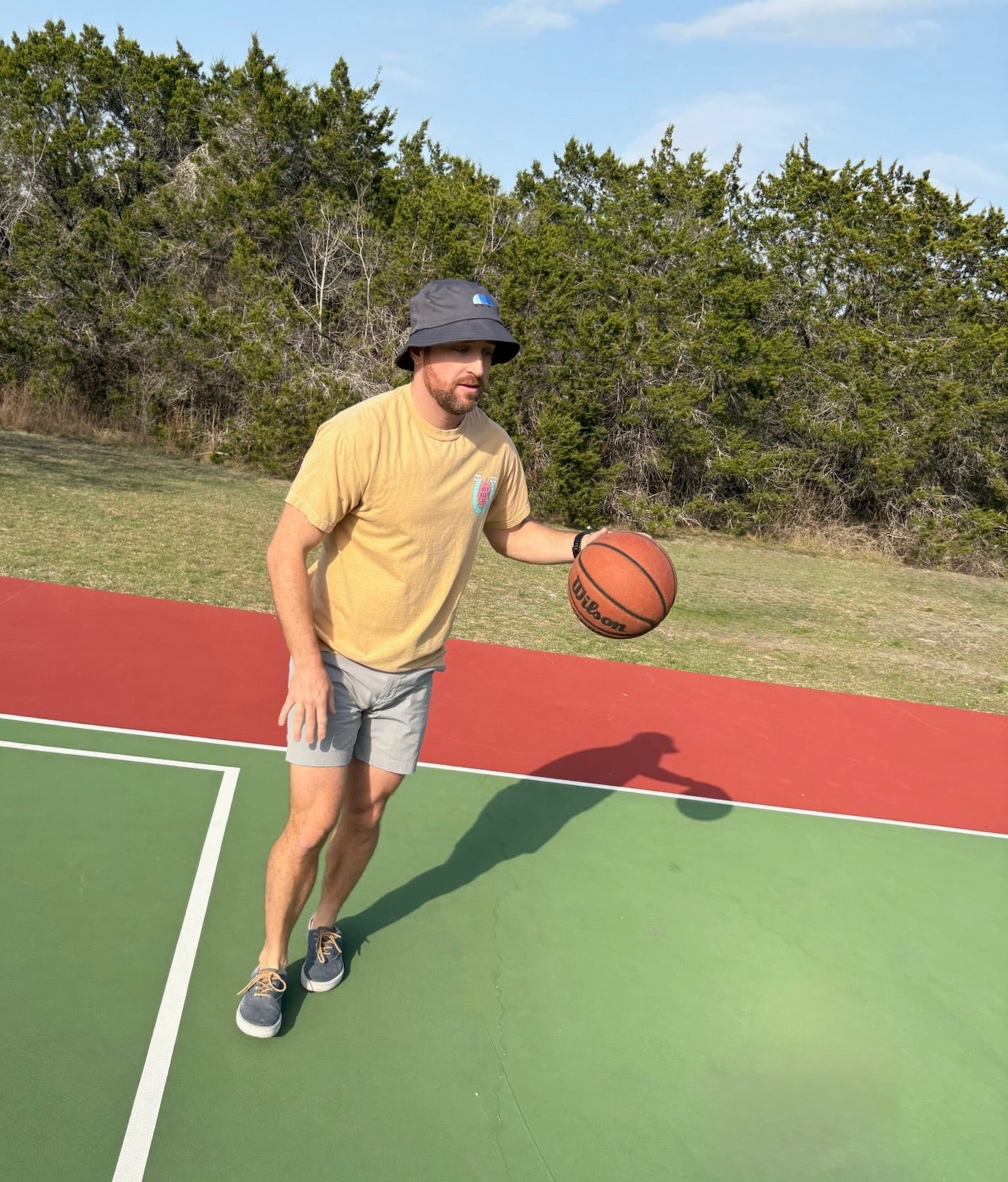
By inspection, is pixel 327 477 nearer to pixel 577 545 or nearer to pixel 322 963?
pixel 577 545

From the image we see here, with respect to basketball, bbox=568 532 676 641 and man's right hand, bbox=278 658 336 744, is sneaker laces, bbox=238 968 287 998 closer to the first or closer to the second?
man's right hand, bbox=278 658 336 744

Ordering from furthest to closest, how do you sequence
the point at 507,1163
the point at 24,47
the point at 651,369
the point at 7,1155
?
the point at 24,47 < the point at 651,369 < the point at 507,1163 < the point at 7,1155

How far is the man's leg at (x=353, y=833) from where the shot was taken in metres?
3.80

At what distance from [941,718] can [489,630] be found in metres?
4.17

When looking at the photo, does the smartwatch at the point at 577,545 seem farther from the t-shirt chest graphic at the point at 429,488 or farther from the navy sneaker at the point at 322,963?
the navy sneaker at the point at 322,963

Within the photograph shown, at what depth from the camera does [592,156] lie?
27.0 m

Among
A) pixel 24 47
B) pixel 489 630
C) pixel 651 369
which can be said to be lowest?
pixel 489 630

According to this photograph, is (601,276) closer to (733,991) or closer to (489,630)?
(489,630)

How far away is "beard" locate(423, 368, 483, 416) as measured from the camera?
3383 millimetres

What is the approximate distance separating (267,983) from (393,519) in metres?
1.66

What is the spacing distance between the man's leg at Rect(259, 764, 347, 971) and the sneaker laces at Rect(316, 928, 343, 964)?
269mm

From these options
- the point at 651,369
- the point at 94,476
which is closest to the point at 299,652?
the point at 94,476

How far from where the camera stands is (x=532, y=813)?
19.3 feet

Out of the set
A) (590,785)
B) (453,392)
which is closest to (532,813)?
(590,785)
